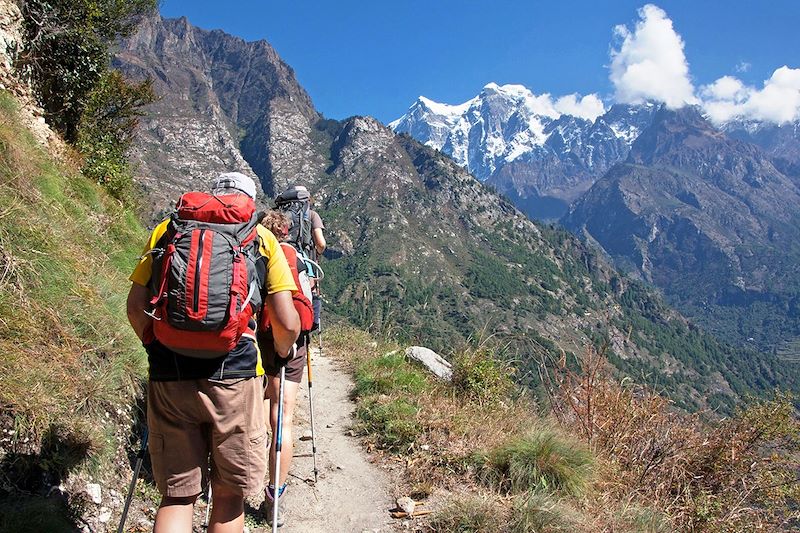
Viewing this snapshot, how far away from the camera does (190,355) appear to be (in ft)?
8.70

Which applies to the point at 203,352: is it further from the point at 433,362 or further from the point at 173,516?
the point at 433,362

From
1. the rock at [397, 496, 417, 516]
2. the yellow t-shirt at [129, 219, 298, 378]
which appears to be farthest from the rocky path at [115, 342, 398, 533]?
the yellow t-shirt at [129, 219, 298, 378]

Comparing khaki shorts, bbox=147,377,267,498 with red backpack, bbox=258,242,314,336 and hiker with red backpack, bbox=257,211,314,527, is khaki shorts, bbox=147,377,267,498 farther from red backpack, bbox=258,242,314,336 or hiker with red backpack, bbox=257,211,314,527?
hiker with red backpack, bbox=257,211,314,527

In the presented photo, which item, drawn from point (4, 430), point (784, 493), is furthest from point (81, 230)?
point (784, 493)

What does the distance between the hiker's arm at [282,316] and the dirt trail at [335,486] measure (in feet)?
7.64

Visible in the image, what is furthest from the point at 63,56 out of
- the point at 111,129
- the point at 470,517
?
the point at 470,517

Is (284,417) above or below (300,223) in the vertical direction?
below

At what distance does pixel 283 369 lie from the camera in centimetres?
422

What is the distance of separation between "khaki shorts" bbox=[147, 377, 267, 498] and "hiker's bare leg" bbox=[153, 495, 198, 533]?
0.05 meters

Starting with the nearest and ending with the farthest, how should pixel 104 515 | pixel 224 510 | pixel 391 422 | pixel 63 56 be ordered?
pixel 224 510, pixel 104 515, pixel 391 422, pixel 63 56

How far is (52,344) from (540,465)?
14.9 ft

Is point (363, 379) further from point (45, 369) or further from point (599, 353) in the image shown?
point (45, 369)

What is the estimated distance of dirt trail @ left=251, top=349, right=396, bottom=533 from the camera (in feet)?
15.6

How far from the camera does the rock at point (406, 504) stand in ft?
15.8
